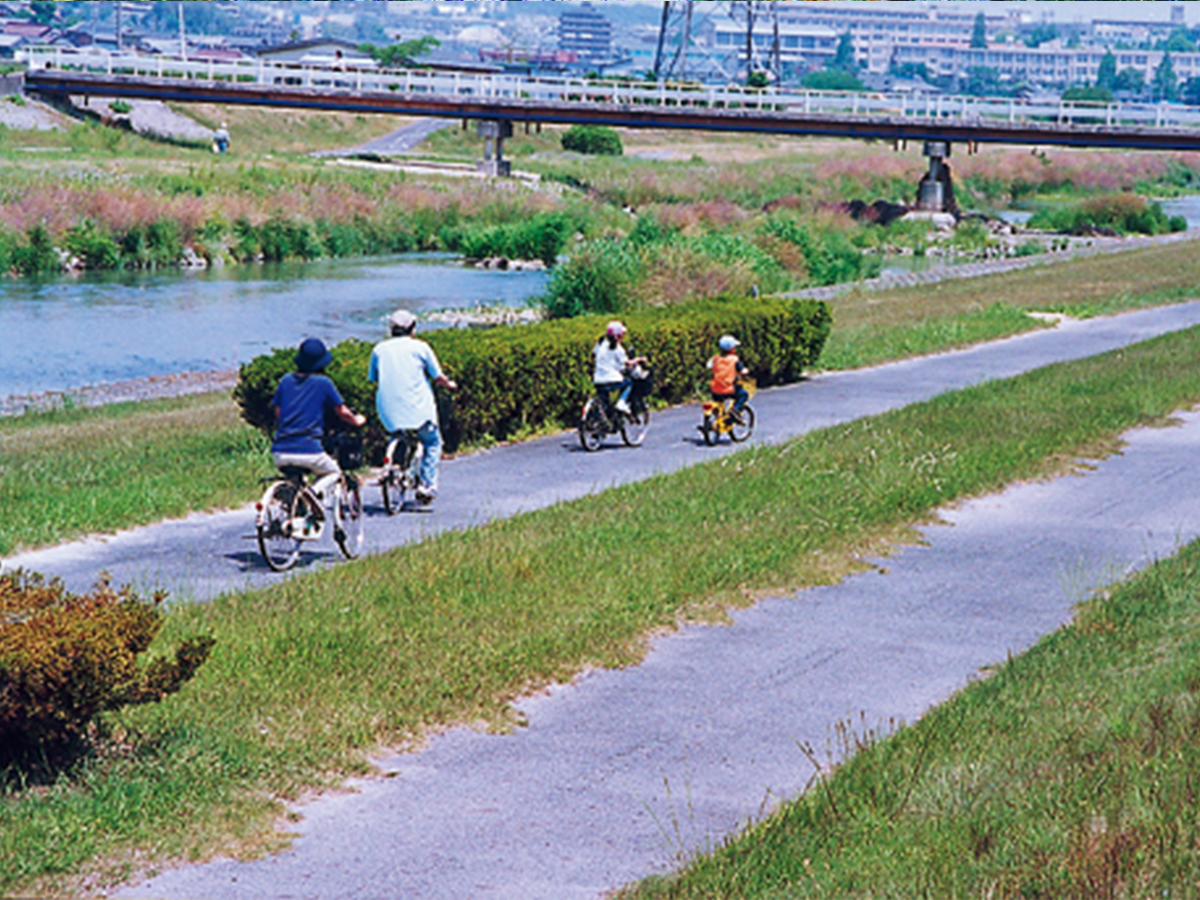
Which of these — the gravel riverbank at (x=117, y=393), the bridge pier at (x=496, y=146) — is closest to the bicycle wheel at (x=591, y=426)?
the gravel riverbank at (x=117, y=393)

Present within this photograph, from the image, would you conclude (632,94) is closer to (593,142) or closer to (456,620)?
(593,142)

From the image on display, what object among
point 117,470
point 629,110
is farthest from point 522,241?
point 117,470

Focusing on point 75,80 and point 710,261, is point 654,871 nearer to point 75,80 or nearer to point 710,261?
point 710,261

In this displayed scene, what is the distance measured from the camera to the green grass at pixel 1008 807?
20.3 feet

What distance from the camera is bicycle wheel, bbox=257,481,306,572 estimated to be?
11.8 m

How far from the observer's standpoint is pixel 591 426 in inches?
707

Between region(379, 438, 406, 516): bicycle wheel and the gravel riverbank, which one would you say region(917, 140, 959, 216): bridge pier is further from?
region(379, 438, 406, 516): bicycle wheel

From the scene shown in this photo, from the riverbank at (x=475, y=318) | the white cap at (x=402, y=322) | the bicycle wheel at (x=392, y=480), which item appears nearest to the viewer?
the white cap at (x=402, y=322)

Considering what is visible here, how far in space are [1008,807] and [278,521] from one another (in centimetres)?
652

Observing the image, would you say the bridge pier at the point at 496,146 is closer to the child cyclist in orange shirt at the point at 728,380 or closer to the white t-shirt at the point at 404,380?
the child cyclist in orange shirt at the point at 728,380

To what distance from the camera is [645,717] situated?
8.85 meters

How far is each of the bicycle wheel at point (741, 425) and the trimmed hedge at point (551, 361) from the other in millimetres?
2128

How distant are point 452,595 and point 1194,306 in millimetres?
29213

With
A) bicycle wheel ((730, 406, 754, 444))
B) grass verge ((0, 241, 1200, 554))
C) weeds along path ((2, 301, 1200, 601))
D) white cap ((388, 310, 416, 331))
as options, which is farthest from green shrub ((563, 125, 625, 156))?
white cap ((388, 310, 416, 331))
